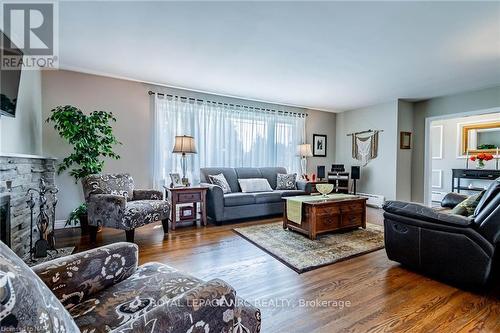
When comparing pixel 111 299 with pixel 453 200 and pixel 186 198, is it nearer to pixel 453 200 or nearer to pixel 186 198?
pixel 186 198

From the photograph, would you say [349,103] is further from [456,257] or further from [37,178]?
[37,178]

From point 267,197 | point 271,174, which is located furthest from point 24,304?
point 271,174

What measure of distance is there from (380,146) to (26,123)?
6.03 meters

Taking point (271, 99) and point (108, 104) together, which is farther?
point (271, 99)

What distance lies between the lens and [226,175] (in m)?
4.50

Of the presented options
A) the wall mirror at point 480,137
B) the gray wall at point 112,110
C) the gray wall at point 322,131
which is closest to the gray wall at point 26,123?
the gray wall at point 112,110

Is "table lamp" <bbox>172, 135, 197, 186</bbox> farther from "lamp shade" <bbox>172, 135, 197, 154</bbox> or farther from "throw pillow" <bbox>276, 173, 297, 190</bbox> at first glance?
"throw pillow" <bbox>276, 173, 297, 190</bbox>

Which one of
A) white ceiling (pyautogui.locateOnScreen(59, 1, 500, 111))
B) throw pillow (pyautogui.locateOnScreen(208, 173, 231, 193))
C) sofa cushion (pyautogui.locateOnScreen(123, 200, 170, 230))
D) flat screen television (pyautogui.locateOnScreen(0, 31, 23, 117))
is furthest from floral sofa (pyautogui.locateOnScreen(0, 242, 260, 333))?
throw pillow (pyautogui.locateOnScreen(208, 173, 231, 193))

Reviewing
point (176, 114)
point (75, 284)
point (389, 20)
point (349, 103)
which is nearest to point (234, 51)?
point (389, 20)

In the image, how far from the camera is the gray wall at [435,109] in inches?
167

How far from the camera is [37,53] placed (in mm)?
2973

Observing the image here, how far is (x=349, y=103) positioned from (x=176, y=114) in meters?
3.70

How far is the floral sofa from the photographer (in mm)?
510

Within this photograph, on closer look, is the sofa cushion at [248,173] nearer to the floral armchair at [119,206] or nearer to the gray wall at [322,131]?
the floral armchair at [119,206]
